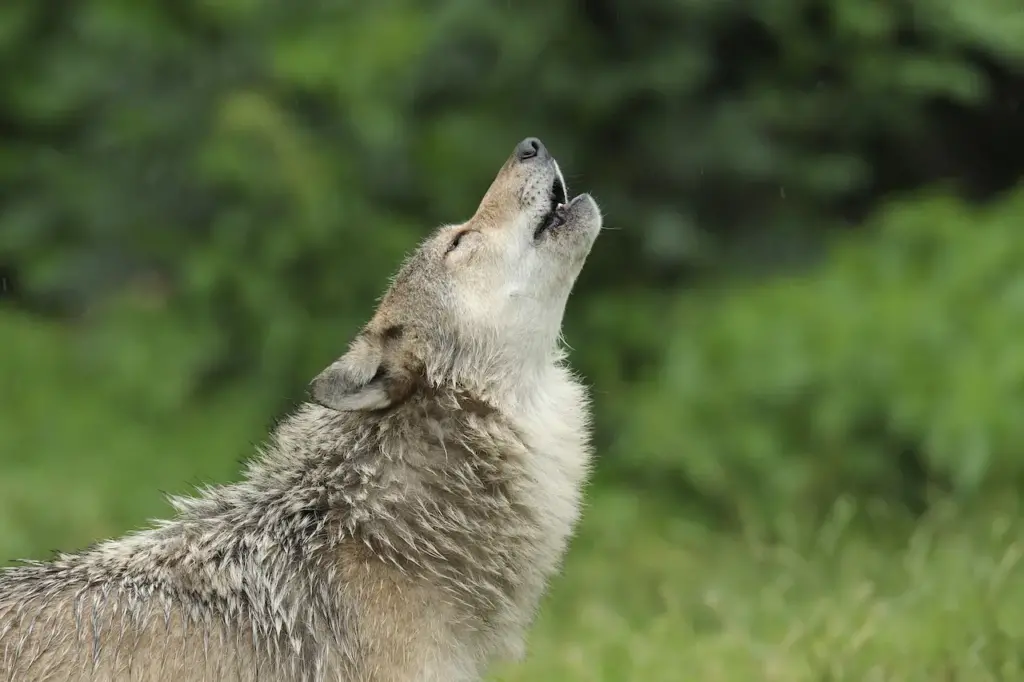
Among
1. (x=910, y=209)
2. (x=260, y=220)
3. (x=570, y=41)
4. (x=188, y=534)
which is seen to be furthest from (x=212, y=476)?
(x=910, y=209)

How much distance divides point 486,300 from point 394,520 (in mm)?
792

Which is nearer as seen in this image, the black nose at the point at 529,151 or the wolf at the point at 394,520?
the wolf at the point at 394,520

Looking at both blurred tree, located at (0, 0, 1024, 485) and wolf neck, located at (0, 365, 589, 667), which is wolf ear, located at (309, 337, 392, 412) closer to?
wolf neck, located at (0, 365, 589, 667)

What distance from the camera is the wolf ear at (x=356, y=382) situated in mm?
3720

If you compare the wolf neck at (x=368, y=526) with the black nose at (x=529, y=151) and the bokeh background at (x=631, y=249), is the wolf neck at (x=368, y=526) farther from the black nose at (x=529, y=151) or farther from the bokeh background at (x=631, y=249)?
the bokeh background at (x=631, y=249)

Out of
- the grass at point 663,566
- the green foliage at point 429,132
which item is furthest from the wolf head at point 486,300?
the green foliage at point 429,132

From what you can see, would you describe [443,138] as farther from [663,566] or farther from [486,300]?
[486,300]

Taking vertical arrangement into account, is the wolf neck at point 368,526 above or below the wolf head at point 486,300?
below

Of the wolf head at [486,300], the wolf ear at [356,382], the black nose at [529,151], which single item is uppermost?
the black nose at [529,151]

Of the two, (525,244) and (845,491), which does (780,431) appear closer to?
(845,491)

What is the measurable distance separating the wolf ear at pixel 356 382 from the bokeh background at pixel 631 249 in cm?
217

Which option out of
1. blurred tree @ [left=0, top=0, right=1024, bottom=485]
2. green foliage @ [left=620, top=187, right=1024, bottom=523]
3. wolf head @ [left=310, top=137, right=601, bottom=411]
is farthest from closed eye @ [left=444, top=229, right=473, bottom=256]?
green foliage @ [left=620, top=187, right=1024, bottom=523]

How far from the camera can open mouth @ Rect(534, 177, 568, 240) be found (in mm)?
4242

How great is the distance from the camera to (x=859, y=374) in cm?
652
